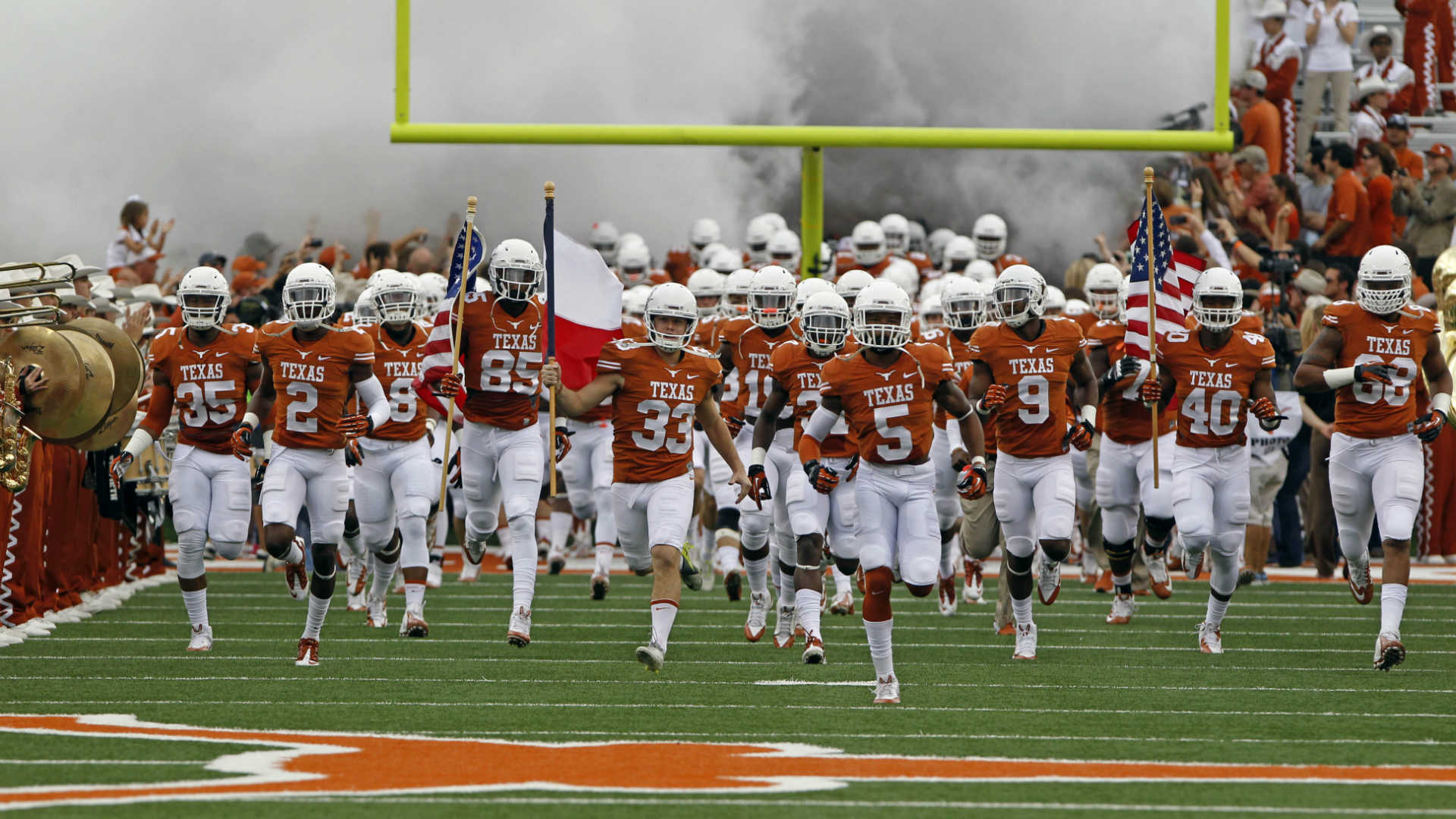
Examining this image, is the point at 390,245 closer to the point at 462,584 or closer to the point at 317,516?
the point at 462,584

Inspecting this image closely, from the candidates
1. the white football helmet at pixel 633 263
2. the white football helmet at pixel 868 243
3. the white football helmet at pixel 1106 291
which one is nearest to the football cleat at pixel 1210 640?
the white football helmet at pixel 1106 291

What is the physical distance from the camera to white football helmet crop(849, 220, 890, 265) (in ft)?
54.2

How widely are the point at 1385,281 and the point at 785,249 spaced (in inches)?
301

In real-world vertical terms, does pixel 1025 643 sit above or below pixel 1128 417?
below

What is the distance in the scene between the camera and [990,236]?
1702 cm

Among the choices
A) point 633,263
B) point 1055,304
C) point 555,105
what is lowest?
point 1055,304

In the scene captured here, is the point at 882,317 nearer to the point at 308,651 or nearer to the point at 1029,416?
the point at 1029,416

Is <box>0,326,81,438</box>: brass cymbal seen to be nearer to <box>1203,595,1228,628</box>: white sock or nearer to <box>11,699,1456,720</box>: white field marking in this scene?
<box>11,699,1456,720</box>: white field marking

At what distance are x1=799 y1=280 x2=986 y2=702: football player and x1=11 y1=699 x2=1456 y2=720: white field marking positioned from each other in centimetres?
51

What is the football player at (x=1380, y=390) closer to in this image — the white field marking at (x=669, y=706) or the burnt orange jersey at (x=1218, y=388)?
the burnt orange jersey at (x=1218, y=388)

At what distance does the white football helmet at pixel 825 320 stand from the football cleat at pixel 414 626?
269 centimetres

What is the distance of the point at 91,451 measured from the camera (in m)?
12.1

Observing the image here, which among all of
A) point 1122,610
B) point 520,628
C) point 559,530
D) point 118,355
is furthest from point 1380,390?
point 118,355

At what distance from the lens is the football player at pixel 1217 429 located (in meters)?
10.1
